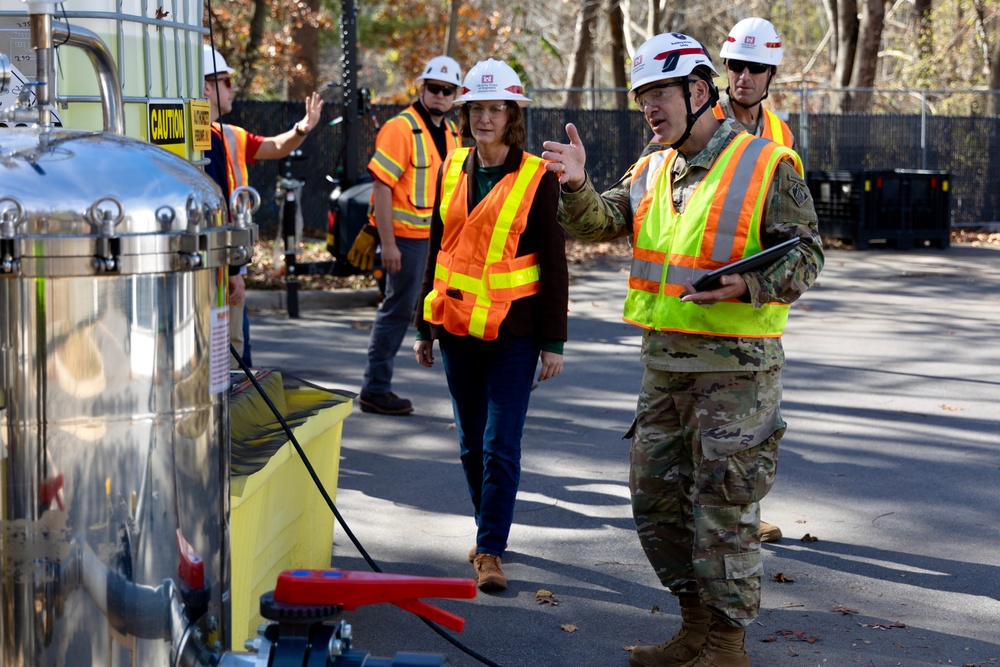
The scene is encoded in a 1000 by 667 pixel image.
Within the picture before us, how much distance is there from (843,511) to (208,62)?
4.15 metres

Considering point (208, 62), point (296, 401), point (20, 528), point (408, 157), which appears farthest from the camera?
point (408, 157)

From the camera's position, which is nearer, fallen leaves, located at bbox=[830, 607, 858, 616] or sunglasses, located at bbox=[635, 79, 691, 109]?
sunglasses, located at bbox=[635, 79, 691, 109]

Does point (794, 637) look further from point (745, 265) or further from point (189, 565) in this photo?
point (189, 565)

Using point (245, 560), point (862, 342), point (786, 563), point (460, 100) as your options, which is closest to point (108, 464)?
point (245, 560)

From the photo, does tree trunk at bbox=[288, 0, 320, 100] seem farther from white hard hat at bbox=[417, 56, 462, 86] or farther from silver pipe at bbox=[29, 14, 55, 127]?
silver pipe at bbox=[29, 14, 55, 127]

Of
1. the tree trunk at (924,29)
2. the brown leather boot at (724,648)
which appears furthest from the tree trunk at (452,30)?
the tree trunk at (924,29)

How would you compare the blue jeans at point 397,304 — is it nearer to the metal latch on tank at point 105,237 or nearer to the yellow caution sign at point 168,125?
the yellow caution sign at point 168,125

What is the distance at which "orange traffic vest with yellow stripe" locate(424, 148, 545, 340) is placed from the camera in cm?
494

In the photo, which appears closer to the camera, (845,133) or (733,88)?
(733,88)

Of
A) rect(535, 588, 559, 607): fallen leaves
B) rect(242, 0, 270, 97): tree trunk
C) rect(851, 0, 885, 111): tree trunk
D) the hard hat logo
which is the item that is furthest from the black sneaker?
rect(851, 0, 885, 111): tree trunk

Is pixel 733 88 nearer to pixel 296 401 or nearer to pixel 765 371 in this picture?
pixel 765 371

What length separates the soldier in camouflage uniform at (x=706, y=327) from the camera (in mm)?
3975

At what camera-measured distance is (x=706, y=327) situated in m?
4.03

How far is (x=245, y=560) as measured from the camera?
3.78 m
